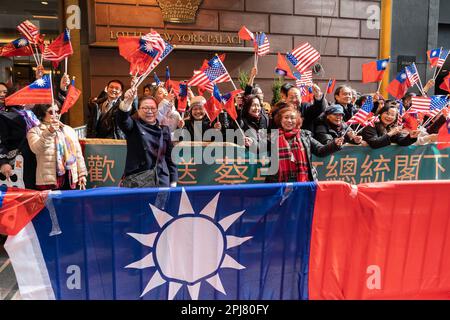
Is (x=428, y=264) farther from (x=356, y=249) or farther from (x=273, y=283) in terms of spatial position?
(x=273, y=283)

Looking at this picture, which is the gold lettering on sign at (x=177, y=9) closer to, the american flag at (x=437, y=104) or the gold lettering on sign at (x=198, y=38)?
the gold lettering on sign at (x=198, y=38)

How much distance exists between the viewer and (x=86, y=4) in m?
10.1

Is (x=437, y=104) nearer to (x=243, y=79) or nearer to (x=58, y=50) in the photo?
(x=58, y=50)

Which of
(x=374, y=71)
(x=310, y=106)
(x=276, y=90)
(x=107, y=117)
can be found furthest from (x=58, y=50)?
(x=276, y=90)

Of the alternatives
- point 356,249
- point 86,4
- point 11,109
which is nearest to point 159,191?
point 356,249

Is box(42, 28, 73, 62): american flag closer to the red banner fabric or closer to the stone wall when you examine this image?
the red banner fabric

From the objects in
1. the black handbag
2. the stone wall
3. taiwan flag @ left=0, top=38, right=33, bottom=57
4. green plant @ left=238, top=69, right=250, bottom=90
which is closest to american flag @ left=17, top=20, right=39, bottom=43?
taiwan flag @ left=0, top=38, right=33, bottom=57

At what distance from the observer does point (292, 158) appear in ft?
13.9

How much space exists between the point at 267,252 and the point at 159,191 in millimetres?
1032

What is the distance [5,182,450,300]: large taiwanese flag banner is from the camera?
3006 mm

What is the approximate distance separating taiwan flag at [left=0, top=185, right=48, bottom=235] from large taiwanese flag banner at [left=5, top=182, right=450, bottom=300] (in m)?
0.05

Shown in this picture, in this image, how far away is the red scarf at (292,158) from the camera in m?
4.23

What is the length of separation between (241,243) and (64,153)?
8.31 feet

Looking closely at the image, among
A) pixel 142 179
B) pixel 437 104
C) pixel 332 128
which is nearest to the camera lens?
pixel 142 179
